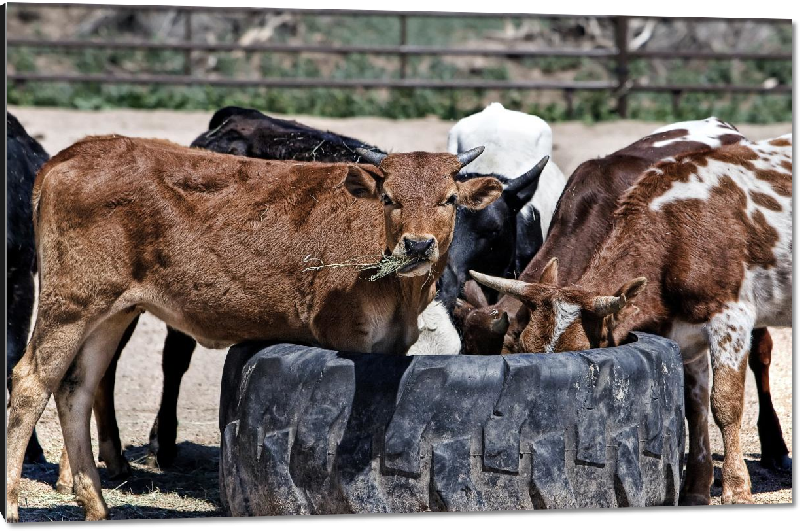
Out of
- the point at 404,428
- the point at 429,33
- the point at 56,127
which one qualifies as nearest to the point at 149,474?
the point at 404,428

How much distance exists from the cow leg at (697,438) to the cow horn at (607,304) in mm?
828

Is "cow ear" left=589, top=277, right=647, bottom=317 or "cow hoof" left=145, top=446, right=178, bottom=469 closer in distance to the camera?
"cow ear" left=589, top=277, right=647, bottom=317

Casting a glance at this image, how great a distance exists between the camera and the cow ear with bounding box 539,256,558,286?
5.25 metres

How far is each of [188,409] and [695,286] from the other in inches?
137

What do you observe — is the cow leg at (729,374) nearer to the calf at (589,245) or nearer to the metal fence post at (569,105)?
the calf at (589,245)

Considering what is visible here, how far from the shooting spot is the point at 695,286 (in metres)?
5.36

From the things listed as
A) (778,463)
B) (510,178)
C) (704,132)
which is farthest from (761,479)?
(510,178)

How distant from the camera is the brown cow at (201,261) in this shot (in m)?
4.82

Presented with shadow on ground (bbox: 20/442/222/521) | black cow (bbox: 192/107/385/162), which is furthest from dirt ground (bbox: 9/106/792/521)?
black cow (bbox: 192/107/385/162)

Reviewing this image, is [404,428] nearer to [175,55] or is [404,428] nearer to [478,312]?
[478,312]

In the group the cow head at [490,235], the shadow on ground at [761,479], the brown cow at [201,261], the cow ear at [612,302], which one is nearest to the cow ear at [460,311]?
the cow head at [490,235]

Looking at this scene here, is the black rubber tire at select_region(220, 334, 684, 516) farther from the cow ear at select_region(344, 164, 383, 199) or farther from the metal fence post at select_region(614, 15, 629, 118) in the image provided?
the metal fence post at select_region(614, 15, 629, 118)

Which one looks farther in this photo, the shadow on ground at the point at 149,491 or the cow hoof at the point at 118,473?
the cow hoof at the point at 118,473

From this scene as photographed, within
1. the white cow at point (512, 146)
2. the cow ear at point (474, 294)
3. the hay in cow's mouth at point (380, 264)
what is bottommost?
the cow ear at point (474, 294)
